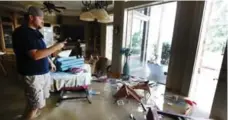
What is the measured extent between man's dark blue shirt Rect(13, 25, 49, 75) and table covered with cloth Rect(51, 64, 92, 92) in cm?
60

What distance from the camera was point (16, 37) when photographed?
1.63 m

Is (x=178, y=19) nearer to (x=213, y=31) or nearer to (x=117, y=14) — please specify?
(x=213, y=31)

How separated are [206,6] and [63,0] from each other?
449 centimetres

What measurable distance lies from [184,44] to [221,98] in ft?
3.85

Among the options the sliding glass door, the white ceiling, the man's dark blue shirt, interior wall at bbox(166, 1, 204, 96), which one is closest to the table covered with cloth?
the man's dark blue shirt

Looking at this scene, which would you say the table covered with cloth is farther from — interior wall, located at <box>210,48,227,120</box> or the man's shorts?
interior wall, located at <box>210,48,227,120</box>

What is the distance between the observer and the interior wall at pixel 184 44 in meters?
2.59

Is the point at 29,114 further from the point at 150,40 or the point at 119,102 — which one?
the point at 150,40

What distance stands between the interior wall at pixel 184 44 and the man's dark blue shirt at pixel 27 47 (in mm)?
2486

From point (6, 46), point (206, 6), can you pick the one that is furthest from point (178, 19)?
point (6, 46)

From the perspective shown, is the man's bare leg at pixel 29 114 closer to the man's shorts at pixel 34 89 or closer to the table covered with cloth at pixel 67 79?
the man's shorts at pixel 34 89

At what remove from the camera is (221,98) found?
200cm

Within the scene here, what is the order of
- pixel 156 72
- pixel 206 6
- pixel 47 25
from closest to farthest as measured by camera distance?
pixel 206 6 < pixel 156 72 < pixel 47 25

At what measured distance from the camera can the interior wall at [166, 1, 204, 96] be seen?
8.49 ft
